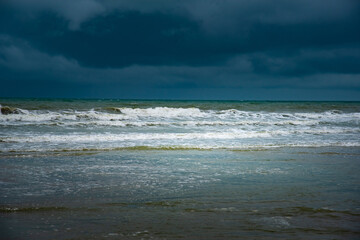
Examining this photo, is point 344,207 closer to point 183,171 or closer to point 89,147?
point 183,171

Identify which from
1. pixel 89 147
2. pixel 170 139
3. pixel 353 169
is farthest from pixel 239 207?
pixel 170 139

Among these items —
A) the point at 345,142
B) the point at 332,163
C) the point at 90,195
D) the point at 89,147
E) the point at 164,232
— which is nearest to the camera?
the point at 164,232

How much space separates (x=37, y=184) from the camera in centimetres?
665

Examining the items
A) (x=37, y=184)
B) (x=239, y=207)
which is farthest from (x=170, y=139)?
(x=239, y=207)

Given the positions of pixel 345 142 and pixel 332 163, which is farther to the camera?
pixel 345 142

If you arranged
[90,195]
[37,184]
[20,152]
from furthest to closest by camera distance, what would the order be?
[20,152] → [37,184] → [90,195]

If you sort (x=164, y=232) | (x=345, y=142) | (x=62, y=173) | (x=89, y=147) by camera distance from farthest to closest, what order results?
(x=345, y=142)
(x=89, y=147)
(x=62, y=173)
(x=164, y=232)

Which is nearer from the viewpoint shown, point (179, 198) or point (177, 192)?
point (179, 198)

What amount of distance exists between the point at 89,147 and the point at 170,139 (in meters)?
3.99

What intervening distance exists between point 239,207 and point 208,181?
1723 mm

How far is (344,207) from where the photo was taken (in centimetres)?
534

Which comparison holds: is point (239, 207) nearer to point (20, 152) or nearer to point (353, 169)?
point (353, 169)

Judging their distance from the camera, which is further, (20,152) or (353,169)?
(20,152)

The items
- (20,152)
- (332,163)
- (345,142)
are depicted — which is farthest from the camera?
(345,142)
